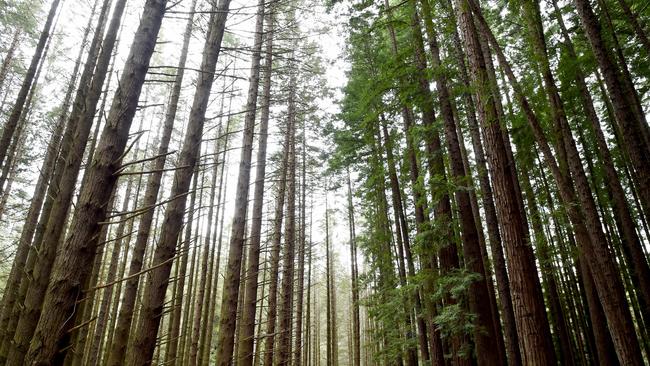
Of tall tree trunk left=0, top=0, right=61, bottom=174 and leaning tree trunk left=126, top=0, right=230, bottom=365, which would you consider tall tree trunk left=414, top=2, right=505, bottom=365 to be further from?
tall tree trunk left=0, top=0, right=61, bottom=174

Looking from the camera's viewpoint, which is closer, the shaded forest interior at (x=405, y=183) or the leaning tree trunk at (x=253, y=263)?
the shaded forest interior at (x=405, y=183)

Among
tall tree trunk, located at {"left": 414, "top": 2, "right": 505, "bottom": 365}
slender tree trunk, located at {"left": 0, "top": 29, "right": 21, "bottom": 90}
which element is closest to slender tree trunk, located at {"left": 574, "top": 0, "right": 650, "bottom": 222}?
tall tree trunk, located at {"left": 414, "top": 2, "right": 505, "bottom": 365}

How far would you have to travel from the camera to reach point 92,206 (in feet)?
8.07

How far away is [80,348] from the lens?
1153 centimetres

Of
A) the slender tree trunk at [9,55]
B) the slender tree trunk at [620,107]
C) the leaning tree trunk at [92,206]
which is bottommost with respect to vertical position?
the leaning tree trunk at [92,206]

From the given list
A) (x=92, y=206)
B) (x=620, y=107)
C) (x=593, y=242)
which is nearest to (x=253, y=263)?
(x=92, y=206)

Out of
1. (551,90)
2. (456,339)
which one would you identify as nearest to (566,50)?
(551,90)

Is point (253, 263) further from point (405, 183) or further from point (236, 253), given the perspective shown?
point (405, 183)

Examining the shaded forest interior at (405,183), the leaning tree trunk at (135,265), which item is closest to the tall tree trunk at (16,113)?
→ the shaded forest interior at (405,183)

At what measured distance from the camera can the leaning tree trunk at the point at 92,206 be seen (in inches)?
85.9

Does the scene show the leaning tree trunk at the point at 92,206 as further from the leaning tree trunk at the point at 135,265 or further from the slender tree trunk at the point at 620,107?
the slender tree trunk at the point at 620,107

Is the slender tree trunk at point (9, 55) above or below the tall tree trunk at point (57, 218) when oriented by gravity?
above

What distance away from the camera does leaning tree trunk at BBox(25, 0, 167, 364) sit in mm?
2182

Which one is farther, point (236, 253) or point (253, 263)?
point (253, 263)
